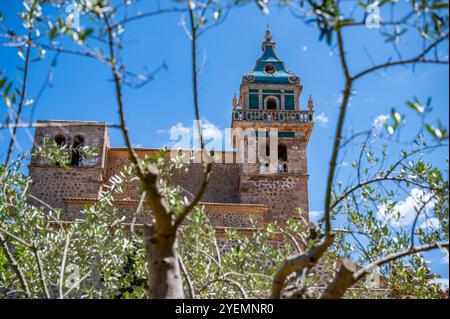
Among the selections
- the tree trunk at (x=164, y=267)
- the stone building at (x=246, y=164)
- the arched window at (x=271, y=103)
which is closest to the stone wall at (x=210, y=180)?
the stone building at (x=246, y=164)

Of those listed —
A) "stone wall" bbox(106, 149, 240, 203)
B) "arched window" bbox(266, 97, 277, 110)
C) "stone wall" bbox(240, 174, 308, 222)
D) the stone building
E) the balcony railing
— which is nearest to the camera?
the stone building

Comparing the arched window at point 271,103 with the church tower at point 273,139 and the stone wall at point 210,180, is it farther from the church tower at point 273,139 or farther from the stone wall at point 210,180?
the stone wall at point 210,180

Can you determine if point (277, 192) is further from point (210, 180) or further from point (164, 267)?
point (164, 267)

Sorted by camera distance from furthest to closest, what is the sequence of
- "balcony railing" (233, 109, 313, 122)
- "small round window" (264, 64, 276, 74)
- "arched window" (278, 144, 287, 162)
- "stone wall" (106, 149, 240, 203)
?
"small round window" (264, 64, 276, 74) < "balcony railing" (233, 109, 313, 122) < "arched window" (278, 144, 287, 162) < "stone wall" (106, 149, 240, 203)

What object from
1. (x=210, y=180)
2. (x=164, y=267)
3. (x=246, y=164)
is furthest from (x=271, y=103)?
(x=164, y=267)

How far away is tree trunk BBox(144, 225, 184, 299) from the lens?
2.97 metres

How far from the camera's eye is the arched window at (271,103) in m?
20.3

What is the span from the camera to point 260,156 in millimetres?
18672

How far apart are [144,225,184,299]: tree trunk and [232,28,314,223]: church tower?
1410 cm

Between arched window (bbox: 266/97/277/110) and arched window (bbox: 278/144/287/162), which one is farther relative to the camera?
arched window (bbox: 266/97/277/110)

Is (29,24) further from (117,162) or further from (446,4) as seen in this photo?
(117,162)

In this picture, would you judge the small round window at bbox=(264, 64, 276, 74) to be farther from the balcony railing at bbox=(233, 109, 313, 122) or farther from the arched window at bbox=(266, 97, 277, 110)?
the balcony railing at bbox=(233, 109, 313, 122)

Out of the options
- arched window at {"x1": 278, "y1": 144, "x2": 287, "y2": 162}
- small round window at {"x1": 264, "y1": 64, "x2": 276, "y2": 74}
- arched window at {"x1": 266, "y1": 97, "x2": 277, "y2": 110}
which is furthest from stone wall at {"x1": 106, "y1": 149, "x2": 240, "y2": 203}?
small round window at {"x1": 264, "y1": 64, "x2": 276, "y2": 74}
